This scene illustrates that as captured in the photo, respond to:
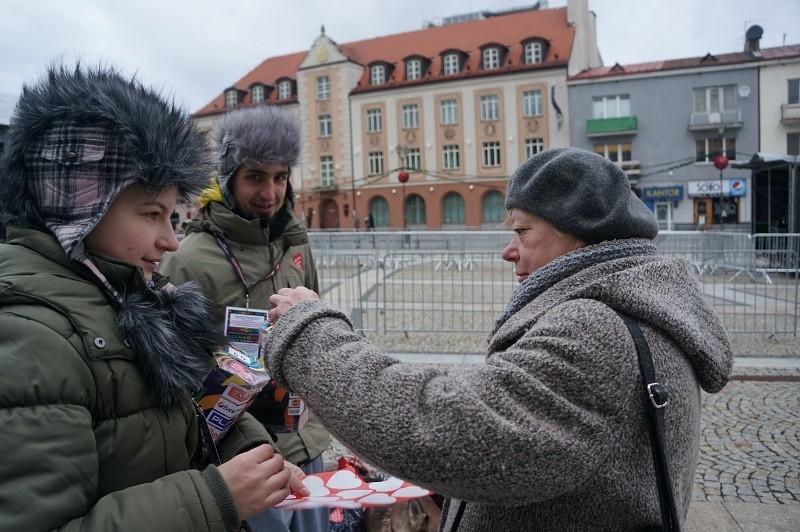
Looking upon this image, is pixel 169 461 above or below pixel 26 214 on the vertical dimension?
below

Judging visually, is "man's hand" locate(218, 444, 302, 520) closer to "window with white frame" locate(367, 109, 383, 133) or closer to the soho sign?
the soho sign

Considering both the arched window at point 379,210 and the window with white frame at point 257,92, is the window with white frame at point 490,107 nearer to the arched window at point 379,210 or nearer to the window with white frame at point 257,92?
the arched window at point 379,210

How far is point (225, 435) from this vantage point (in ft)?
5.99

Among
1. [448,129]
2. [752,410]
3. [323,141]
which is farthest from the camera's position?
[323,141]

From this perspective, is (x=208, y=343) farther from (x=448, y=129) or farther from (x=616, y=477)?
(x=448, y=129)

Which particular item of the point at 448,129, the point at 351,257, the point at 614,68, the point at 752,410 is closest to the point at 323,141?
the point at 448,129

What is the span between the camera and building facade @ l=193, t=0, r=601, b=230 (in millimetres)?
39688

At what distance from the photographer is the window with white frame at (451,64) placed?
4212 centimetres

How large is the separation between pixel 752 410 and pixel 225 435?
17.1 feet

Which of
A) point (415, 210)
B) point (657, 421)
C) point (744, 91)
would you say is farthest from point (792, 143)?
point (657, 421)

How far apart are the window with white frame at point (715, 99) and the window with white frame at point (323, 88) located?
23826 millimetres

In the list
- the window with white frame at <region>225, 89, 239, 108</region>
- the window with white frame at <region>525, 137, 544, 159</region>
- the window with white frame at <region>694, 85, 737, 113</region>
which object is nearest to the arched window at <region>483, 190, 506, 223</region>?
the window with white frame at <region>525, 137, 544, 159</region>

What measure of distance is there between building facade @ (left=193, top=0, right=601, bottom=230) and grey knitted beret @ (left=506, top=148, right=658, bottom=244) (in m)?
36.2

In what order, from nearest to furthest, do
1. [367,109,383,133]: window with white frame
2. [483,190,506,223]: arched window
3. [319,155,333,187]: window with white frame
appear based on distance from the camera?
[483,190,506,223]: arched window, [367,109,383,133]: window with white frame, [319,155,333,187]: window with white frame
